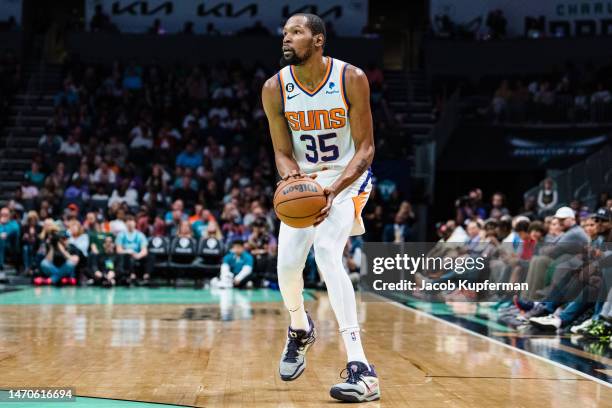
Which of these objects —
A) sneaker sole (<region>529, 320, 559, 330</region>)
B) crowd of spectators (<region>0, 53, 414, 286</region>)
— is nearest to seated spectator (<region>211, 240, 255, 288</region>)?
crowd of spectators (<region>0, 53, 414, 286</region>)

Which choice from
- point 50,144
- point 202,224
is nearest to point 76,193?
point 50,144

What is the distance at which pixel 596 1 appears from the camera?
21.8m

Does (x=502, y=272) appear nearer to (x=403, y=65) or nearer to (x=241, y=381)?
(x=241, y=381)

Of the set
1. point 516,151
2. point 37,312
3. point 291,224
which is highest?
point 516,151

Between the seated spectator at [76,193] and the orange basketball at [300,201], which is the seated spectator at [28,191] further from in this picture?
the orange basketball at [300,201]

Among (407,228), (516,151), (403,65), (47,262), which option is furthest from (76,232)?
(403,65)

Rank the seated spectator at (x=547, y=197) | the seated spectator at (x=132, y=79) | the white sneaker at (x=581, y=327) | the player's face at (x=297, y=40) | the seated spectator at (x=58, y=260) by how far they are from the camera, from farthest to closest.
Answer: the seated spectator at (x=132, y=79) → the seated spectator at (x=58, y=260) → the seated spectator at (x=547, y=197) → the white sneaker at (x=581, y=327) → the player's face at (x=297, y=40)

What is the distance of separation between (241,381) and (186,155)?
14.2m

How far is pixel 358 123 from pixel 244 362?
1771 millimetres

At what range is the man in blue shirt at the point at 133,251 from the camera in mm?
14750

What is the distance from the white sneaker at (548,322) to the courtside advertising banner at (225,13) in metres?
17.0

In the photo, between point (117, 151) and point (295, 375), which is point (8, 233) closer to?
point (117, 151)

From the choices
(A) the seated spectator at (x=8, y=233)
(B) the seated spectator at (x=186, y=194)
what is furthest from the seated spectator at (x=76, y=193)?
(B) the seated spectator at (x=186, y=194)

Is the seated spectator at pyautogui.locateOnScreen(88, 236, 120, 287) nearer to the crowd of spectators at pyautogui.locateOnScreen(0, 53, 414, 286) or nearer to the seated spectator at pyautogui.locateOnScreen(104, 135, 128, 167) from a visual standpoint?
the crowd of spectators at pyautogui.locateOnScreen(0, 53, 414, 286)
